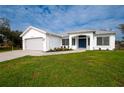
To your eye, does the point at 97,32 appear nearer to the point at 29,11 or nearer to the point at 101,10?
the point at 101,10

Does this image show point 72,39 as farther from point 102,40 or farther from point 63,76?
point 63,76

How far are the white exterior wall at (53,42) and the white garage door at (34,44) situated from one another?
76 cm

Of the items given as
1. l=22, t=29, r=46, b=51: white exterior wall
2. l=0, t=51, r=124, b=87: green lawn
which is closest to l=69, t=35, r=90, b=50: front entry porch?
l=22, t=29, r=46, b=51: white exterior wall

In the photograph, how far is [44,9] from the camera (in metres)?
9.41

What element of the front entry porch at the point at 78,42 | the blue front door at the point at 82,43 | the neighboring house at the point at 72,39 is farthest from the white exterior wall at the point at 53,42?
the blue front door at the point at 82,43

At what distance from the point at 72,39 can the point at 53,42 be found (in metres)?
2.42

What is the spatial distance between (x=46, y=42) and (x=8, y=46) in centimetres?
374

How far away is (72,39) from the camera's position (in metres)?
16.7

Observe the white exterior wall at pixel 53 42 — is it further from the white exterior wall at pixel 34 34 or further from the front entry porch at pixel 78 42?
the front entry porch at pixel 78 42

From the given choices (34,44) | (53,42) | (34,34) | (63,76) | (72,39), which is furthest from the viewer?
(72,39)

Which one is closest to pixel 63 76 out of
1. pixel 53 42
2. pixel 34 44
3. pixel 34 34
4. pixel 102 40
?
pixel 34 44

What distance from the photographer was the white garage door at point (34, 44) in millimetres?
13984

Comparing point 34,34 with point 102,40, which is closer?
point 34,34
